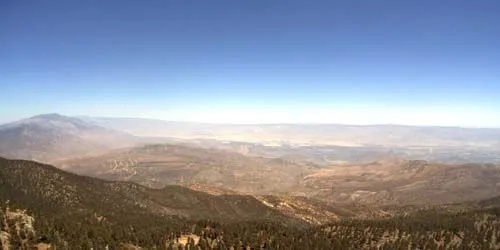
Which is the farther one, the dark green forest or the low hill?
the low hill

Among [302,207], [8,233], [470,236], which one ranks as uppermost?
[8,233]

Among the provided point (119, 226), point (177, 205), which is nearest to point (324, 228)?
point (119, 226)

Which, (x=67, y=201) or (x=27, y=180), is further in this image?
(x=27, y=180)

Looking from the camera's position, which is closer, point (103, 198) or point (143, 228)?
point (143, 228)

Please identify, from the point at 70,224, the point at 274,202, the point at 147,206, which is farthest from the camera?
the point at 274,202

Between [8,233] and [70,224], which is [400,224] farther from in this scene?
[8,233]

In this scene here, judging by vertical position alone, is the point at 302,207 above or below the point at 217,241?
below

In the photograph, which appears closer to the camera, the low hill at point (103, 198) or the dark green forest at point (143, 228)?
the dark green forest at point (143, 228)

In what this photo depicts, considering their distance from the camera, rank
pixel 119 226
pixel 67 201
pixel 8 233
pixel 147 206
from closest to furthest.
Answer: pixel 8 233
pixel 119 226
pixel 67 201
pixel 147 206

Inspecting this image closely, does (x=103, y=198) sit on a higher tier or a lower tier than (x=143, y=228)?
lower
